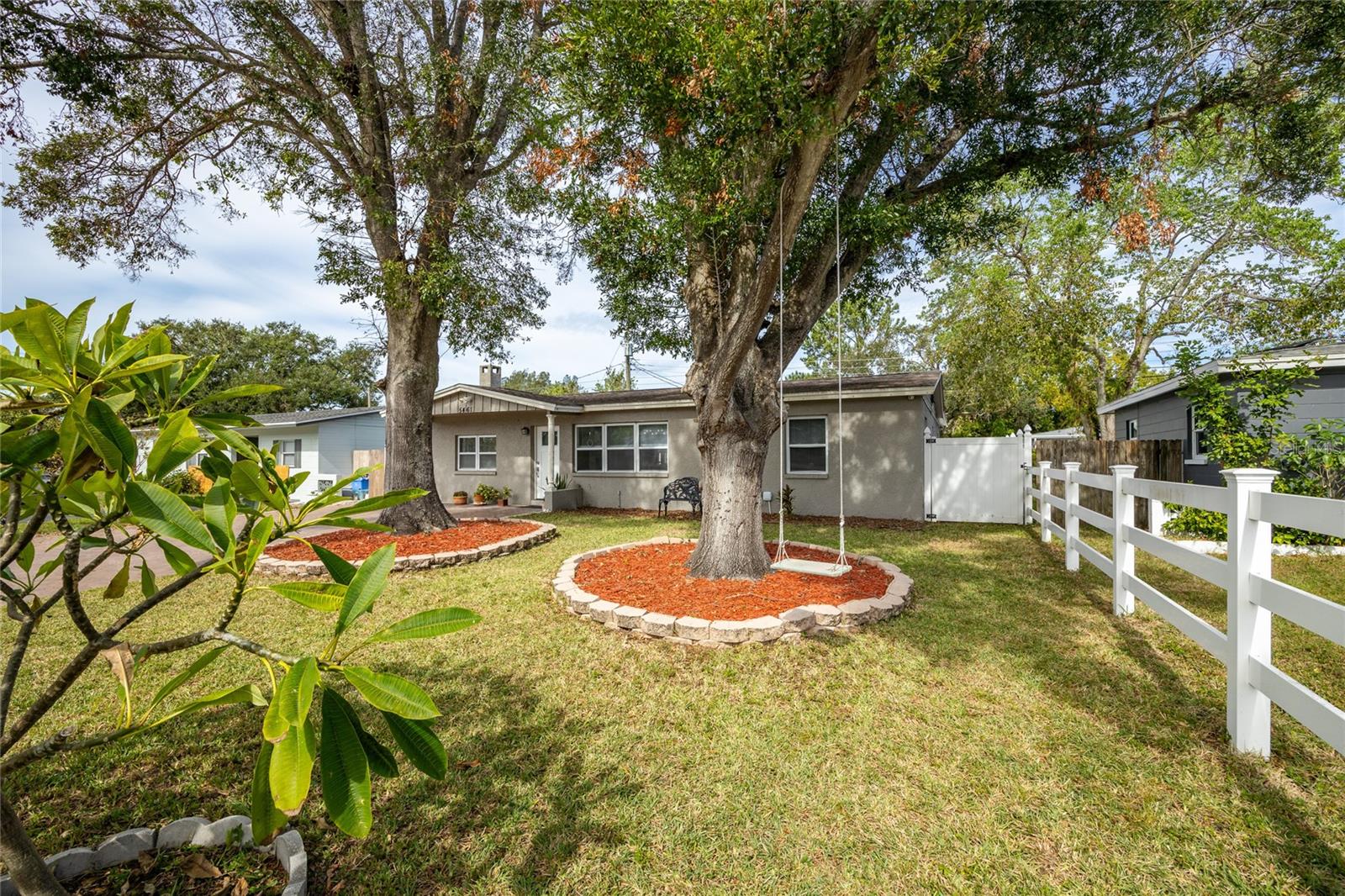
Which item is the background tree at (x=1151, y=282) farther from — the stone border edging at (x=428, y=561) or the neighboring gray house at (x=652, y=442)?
the stone border edging at (x=428, y=561)

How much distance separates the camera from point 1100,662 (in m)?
3.80

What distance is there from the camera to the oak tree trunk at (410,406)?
876cm

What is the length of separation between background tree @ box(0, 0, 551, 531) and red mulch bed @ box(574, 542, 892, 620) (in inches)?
177

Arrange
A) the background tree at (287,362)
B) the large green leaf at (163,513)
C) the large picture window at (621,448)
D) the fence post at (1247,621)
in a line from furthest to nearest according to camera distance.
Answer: the background tree at (287,362), the large picture window at (621,448), the fence post at (1247,621), the large green leaf at (163,513)

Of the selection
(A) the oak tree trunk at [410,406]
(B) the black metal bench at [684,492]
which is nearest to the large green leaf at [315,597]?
(A) the oak tree trunk at [410,406]

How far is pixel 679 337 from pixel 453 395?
9.35 m

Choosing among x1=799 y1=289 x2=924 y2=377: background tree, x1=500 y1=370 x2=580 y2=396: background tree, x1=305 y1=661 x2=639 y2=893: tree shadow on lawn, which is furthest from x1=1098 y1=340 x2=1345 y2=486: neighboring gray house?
x1=500 y1=370 x2=580 y2=396: background tree

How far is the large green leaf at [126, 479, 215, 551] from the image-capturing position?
3.27 ft

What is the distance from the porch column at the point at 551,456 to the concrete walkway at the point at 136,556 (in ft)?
2.49

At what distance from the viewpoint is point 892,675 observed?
3645 millimetres

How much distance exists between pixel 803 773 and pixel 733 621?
164 cm

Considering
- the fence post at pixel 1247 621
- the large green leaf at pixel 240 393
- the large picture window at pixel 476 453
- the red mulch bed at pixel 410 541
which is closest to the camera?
the large green leaf at pixel 240 393

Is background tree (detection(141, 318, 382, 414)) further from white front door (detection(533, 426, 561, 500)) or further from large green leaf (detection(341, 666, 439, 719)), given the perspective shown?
large green leaf (detection(341, 666, 439, 719))

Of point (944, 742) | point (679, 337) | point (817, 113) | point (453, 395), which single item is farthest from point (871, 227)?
point (453, 395)
